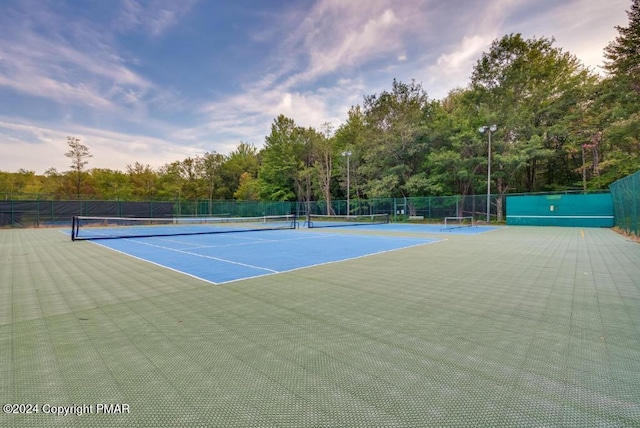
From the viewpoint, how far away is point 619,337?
282 cm

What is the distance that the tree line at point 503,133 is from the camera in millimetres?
23000

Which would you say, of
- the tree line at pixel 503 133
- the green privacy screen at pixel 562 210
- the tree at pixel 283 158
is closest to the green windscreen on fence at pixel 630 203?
the green privacy screen at pixel 562 210

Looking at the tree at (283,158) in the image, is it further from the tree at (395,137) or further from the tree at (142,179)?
the tree at (142,179)

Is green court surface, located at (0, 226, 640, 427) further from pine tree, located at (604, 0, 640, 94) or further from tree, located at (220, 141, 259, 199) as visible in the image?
tree, located at (220, 141, 259, 199)

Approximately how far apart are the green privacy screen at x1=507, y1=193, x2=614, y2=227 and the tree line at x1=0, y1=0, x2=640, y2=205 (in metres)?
4.61

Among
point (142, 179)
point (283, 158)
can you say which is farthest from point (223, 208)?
point (142, 179)

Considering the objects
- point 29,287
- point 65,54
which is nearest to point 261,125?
point 65,54

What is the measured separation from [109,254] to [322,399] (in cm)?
882

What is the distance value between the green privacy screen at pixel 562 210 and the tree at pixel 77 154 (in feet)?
137

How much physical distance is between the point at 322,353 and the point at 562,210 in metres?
24.2

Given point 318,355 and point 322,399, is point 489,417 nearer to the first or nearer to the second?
point 322,399

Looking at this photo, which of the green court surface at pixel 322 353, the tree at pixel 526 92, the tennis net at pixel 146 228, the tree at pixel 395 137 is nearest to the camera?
the green court surface at pixel 322 353

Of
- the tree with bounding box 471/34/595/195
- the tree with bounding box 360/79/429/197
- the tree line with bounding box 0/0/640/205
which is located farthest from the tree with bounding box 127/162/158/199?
the tree with bounding box 471/34/595/195

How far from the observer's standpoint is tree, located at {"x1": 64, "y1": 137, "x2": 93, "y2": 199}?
1254 inches
